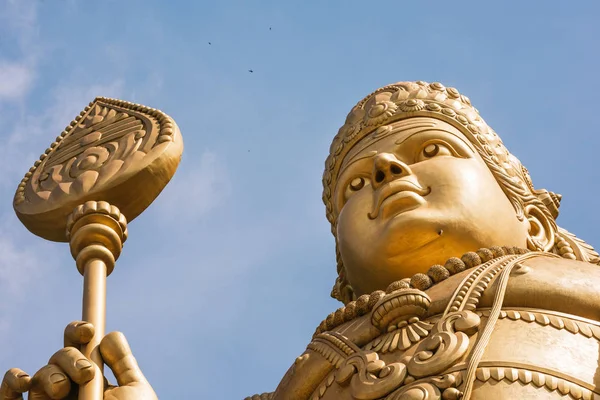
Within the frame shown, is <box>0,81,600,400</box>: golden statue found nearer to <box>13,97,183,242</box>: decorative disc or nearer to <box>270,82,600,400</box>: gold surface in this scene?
<box>270,82,600,400</box>: gold surface

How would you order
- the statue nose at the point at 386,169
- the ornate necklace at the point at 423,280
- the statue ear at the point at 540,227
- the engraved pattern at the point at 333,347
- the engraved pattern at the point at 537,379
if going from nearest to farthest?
the engraved pattern at the point at 537,379 → the engraved pattern at the point at 333,347 → the ornate necklace at the point at 423,280 → the statue nose at the point at 386,169 → the statue ear at the point at 540,227

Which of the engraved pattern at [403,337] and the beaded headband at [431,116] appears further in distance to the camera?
the beaded headband at [431,116]

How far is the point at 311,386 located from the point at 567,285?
4.86 ft

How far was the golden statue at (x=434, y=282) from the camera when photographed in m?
7.57

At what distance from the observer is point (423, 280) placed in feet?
27.4

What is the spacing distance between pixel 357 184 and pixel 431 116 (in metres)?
0.68

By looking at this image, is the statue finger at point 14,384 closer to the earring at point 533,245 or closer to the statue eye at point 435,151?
the statue eye at point 435,151

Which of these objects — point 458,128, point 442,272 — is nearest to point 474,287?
point 442,272

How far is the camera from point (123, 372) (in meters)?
7.69

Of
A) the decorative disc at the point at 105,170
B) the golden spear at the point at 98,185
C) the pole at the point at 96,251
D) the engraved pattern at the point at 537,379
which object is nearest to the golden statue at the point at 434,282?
the engraved pattern at the point at 537,379

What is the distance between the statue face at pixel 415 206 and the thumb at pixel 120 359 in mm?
1828

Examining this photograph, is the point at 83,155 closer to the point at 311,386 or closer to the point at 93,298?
the point at 93,298

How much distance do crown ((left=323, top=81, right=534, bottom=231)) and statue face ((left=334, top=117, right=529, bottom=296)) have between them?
12cm

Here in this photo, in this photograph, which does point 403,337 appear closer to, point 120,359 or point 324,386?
point 324,386
